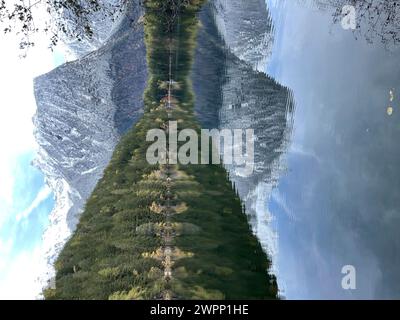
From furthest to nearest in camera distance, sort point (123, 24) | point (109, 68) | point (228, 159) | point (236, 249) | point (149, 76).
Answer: point (123, 24)
point (109, 68)
point (149, 76)
point (228, 159)
point (236, 249)

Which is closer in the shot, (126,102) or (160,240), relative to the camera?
(160,240)

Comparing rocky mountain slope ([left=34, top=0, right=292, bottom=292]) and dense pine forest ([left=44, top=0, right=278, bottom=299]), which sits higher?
rocky mountain slope ([left=34, top=0, right=292, bottom=292])

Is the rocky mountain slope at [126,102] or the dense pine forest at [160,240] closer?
the dense pine forest at [160,240]

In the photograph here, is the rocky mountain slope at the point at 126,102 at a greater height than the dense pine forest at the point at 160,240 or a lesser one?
greater

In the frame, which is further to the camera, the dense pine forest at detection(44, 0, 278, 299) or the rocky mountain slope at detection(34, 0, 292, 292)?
the rocky mountain slope at detection(34, 0, 292, 292)

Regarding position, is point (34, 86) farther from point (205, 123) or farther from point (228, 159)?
point (228, 159)

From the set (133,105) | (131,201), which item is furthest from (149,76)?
(131,201)

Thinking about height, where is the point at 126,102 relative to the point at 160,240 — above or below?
above

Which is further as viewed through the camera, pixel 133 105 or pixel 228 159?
pixel 133 105
